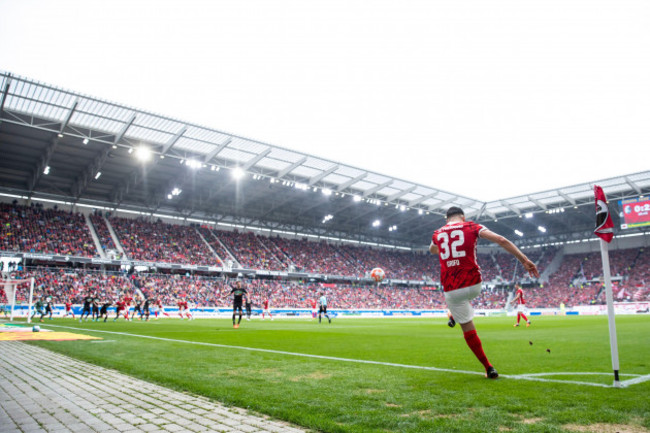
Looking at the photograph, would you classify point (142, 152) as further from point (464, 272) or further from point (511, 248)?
point (511, 248)

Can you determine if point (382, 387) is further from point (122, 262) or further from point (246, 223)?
point (246, 223)

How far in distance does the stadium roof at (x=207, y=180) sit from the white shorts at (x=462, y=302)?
28568 mm

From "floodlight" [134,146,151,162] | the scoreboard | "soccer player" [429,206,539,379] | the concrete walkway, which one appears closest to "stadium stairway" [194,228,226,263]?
"floodlight" [134,146,151,162]

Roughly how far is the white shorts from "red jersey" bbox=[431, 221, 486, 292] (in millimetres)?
53

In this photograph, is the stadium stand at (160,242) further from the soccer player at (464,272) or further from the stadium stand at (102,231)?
the soccer player at (464,272)

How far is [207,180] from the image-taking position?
42.9 meters

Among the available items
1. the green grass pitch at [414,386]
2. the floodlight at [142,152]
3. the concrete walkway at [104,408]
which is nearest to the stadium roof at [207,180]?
the floodlight at [142,152]

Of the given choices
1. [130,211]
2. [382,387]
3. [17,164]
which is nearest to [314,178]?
[130,211]

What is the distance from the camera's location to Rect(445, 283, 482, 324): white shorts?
5320mm

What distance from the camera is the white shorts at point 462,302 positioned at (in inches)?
209

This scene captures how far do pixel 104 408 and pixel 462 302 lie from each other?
4.17m

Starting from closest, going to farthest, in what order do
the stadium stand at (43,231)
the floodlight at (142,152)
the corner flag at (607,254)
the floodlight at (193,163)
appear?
the corner flag at (607,254)
the floodlight at (142,152)
the floodlight at (193,163)
the stadium stand at (43,231)

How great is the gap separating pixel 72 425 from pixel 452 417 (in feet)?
10.6

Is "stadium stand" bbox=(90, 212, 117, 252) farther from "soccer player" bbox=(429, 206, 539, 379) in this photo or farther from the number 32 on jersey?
"soccer player" bbox=(429, 206, 539, 379)
